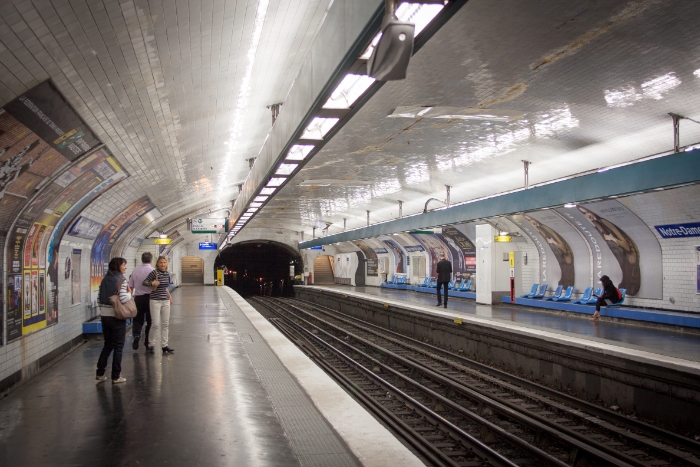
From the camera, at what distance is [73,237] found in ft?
33.8

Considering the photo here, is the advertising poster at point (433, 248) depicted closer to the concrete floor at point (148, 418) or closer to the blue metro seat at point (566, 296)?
the blue metro seat at point (566, 296)

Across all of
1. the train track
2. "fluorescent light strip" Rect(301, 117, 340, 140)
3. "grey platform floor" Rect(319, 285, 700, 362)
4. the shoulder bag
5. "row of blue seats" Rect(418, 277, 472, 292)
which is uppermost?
"fluorescent light strip" Rect(301, 117, 340, 140)

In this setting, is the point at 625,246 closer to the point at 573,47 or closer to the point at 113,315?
the point at 573,47

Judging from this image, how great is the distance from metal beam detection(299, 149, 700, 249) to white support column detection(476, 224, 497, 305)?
11.6ft

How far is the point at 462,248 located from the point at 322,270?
72.2ft

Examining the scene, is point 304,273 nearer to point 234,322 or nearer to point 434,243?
point 434,243

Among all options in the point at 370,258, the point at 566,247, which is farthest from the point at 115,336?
the point at 370,258

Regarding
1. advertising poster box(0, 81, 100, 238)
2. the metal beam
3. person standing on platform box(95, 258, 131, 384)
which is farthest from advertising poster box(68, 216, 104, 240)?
the metal beam

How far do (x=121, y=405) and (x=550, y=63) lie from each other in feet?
17.2

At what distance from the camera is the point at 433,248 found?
976 inches

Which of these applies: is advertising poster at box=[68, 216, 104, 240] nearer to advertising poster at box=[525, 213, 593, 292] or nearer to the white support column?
advertising poster at box=[525, 213, 593, 292]

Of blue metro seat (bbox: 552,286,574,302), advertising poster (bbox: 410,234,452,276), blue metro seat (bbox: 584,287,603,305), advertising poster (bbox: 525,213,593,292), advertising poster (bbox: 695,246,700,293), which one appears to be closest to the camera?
advertising poster (bbox: 695,246,700,293)

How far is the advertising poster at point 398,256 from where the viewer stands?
2936 centimetres

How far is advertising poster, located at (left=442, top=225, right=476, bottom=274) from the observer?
21.3m
